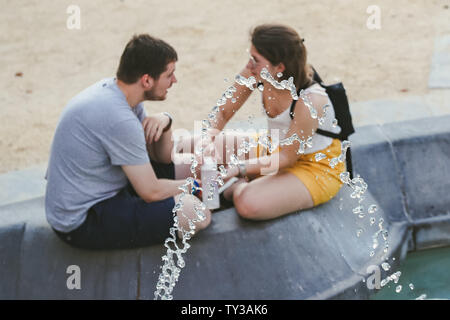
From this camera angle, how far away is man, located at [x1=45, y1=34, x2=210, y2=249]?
287 cm

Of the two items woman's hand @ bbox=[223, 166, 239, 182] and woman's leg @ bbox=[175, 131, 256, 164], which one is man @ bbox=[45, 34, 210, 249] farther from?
woman's leg @ bbox=[175, 131, 256, 164]

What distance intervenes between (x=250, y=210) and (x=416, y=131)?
1.31 metres

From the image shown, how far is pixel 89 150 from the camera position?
289cm

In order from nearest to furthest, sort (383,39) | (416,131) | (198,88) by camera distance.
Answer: (416,131) → (198,88) → (383,39)

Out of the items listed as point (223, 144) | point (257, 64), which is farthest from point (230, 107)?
point (257, 64)

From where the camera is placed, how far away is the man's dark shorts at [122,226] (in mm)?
2957

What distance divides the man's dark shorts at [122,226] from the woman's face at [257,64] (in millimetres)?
801

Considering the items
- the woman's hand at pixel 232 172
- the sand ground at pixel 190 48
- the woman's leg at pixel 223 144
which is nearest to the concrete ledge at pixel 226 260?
the woman's hand at pixel 232 172

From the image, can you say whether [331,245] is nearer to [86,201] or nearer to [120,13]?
[86,201]

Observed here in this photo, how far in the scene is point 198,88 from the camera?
5.34 m

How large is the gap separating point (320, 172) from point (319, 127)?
24 cm

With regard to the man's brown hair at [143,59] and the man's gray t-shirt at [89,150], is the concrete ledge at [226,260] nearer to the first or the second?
the man's gray t-shirt at [89,150]

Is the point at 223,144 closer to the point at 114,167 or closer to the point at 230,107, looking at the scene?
the point at 230,107

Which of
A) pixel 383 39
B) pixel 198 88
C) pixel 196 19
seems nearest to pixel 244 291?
pixel 198 88
